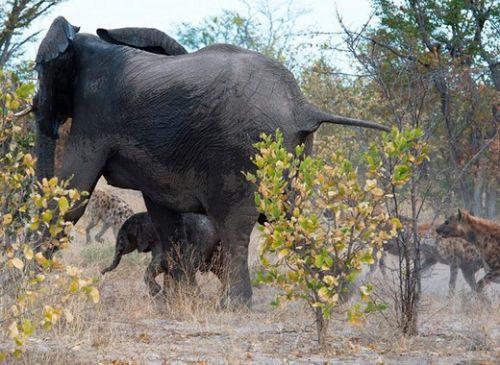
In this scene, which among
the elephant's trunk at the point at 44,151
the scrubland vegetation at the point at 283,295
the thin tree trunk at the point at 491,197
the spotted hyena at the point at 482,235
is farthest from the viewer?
the thin tree trunk at the point at 491,197

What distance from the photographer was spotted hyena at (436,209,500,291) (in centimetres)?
1186

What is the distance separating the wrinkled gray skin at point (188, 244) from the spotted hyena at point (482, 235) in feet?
11.9

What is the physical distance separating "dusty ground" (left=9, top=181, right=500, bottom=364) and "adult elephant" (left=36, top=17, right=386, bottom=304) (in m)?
0.61

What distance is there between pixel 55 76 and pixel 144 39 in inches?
46.6

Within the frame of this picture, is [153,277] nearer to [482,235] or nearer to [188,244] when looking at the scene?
[188,244]

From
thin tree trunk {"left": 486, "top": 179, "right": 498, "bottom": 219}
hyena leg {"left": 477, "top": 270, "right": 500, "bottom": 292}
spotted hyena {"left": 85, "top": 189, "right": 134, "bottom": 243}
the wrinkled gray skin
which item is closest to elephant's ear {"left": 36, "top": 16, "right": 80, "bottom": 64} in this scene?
the wrinkled gray skin

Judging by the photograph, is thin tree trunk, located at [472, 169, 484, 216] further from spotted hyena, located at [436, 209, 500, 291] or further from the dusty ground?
the dusty ground

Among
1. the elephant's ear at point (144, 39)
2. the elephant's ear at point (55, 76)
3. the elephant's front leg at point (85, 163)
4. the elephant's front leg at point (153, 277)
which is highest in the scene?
the elephant's ear at point (144, 39)

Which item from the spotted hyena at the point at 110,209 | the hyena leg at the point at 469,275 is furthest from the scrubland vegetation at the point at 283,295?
the spotted hyena at the point at 110,209

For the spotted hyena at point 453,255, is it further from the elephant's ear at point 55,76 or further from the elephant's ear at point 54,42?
the elephant's ear at point 54,42

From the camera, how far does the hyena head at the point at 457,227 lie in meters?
13.2

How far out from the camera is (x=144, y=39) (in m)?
9.87

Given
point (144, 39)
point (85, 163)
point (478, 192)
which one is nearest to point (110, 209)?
point (144, 39)

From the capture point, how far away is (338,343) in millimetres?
7145
